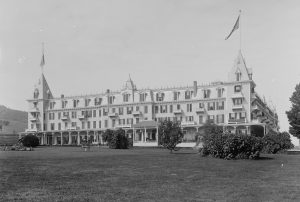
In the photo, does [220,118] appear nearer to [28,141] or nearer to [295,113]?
[295,113]

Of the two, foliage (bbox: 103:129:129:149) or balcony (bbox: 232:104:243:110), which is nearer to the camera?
foliage (bbox: 103:129:129:149)

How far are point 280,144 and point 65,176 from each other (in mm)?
30603

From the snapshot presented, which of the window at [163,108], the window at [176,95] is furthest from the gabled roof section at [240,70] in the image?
the window at [163,108]

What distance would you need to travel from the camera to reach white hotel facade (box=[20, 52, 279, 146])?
232ft

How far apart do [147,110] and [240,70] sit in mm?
19516

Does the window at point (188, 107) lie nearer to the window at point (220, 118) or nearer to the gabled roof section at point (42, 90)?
the window at point (220, 118)

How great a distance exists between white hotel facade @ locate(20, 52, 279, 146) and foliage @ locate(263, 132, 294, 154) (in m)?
22.4

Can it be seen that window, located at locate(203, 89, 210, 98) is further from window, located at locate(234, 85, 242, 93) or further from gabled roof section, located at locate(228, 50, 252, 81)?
window, located at locate(234, 85, 242, 93)

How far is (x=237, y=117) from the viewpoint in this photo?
7050 centimetres

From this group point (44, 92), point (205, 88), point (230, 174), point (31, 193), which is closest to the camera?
point (31, 193)

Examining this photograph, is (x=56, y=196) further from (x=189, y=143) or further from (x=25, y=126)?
(x=25, y=126)

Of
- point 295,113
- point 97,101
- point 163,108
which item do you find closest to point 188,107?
point 163,108

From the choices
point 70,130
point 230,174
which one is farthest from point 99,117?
point 230,174

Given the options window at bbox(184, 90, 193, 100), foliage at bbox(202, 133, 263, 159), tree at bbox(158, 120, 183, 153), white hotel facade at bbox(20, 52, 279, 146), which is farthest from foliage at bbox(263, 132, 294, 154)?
window at bbox(184, 90, 193, 100)
